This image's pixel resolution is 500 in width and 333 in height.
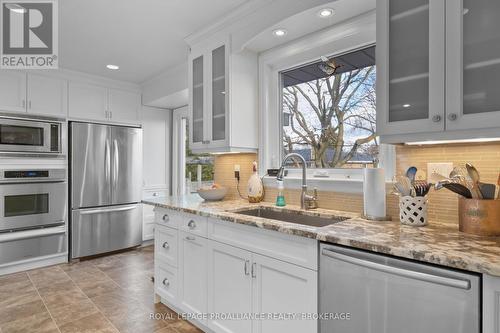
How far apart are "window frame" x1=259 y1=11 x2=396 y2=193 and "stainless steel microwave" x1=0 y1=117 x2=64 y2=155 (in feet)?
8.79

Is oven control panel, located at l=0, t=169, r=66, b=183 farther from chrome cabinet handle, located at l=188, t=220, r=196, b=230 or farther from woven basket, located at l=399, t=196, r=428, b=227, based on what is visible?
woven basket, located at l=399, t=196, r=428, b=227

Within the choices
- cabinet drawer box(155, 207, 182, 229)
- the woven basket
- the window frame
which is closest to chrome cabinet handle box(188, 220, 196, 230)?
cabinet drawer box(155, 207, 182, 229)

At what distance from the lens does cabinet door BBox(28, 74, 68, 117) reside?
3438mm

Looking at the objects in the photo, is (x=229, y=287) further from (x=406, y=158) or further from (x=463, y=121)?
(x=463, y=121)

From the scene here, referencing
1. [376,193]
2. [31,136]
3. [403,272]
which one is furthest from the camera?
[31,136]

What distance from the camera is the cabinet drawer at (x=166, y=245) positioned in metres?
2.32

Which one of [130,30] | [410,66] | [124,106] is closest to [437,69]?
[410,66]

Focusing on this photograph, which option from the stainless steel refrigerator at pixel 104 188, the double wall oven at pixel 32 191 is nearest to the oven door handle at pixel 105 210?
the stainless steel refrigerator at pixel 104 188

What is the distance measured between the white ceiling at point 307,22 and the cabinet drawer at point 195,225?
1.45 metres

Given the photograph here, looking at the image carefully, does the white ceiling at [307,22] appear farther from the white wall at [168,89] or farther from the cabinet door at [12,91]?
the cabinet door at [12,91]

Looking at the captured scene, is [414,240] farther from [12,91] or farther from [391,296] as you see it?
[12,91]

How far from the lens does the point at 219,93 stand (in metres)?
2.57

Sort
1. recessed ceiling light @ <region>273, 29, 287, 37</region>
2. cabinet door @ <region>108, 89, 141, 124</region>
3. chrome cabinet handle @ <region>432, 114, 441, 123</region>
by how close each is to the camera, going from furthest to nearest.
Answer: cabinet door @ <region>108, 89, 141, 124</region> < recessed ceiling light @ <region>273, 29, 287, 37</region> < chrome cabinet handle @ <region>432, 114, 441, 123</region>

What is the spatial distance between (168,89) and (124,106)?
0.88 metres
